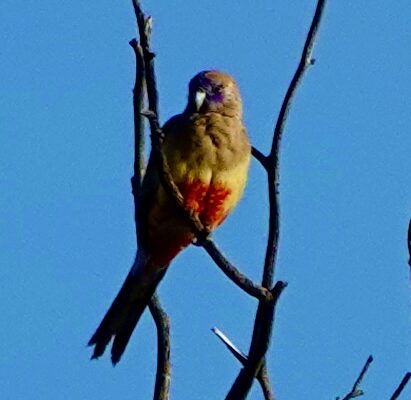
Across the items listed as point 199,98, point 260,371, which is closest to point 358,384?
point 260,371

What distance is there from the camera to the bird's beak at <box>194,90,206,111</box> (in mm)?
5232

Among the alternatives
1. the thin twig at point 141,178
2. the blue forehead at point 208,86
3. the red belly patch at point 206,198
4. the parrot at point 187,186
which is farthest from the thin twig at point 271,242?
the blue forehead at point 208,86

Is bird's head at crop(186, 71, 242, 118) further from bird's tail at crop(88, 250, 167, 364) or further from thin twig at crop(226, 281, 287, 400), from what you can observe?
thin twig at crop(226, 281, 287, 400)

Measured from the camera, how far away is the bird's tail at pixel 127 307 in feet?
16.3

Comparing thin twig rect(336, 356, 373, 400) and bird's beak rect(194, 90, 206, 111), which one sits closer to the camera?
thin twig rect(336, 356, 373, 400)

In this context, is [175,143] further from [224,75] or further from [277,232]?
[277,232]

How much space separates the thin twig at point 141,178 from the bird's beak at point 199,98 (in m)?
0.69

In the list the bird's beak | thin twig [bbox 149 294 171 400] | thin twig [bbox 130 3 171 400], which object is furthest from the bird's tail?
the bird's beak

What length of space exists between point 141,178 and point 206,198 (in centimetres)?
56

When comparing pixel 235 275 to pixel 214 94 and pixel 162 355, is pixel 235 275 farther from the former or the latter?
pixel 214 94

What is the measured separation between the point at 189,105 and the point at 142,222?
62 centimetres

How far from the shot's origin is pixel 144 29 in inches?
129

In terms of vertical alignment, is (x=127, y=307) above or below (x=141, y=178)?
below

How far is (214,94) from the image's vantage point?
17.6 ft
